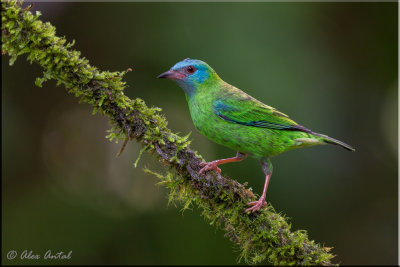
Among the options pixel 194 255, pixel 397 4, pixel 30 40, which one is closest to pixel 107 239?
pixel 194 255

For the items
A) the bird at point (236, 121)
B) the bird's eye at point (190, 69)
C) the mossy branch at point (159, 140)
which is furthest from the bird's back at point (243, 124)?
the mossy branch at point (159, 140)

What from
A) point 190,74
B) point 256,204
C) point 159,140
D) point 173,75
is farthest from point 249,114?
point 159,140

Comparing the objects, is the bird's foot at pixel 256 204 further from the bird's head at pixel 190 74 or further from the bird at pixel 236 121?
the bird's head at pixel 190 74

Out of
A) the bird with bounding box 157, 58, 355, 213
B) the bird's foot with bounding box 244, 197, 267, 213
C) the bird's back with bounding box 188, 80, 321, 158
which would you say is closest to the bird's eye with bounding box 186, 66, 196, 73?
the bird with bounding box 157, 58, 355, 213

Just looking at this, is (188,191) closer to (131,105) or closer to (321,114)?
(131,105)

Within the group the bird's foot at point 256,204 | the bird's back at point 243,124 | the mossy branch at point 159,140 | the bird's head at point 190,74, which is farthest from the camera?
the bird's head at point 190,74

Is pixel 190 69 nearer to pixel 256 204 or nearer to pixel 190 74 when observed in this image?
pixel 190 74
